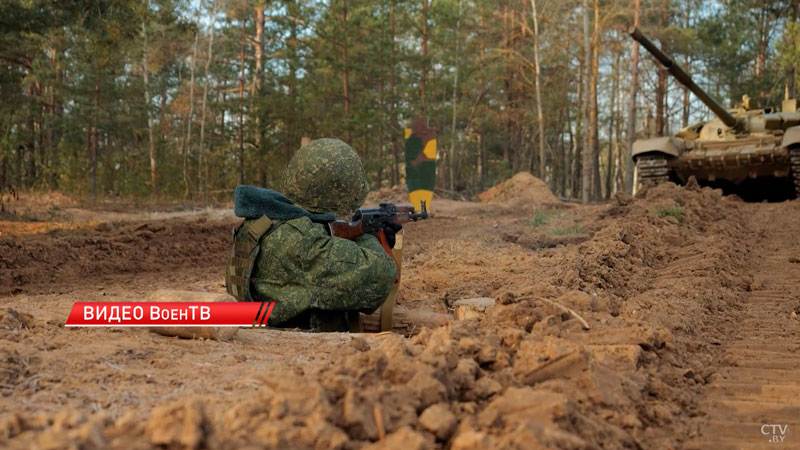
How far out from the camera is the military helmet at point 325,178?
Answer: 423 cm

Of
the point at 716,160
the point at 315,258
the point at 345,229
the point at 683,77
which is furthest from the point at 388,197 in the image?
the point at 315,258

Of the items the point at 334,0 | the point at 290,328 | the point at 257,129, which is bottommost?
the point at 290,328

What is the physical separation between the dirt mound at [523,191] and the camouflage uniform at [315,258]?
1553cm

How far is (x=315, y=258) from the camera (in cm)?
406

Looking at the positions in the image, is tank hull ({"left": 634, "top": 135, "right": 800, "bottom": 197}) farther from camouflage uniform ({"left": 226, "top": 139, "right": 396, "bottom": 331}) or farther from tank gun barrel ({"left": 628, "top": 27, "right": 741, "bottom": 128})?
camouflage uniform ({"left": 226, "top": 139, "right": 396, "bottom": 331})

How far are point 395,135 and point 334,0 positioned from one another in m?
4.72

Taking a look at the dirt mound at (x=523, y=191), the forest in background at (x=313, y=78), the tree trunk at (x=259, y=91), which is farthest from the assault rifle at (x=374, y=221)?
the tree trunk at (x=259, y=91)

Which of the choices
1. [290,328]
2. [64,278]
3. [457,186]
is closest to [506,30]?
[457,186]

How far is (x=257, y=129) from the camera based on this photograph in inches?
784

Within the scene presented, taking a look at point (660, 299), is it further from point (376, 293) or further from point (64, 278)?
point (64, 278)

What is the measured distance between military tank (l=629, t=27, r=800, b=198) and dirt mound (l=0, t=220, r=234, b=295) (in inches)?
316

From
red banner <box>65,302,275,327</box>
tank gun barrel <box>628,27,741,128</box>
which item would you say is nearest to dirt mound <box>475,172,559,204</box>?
tank gun barrel <box>628,27,741,128</box>

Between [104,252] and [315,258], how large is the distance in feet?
17.4

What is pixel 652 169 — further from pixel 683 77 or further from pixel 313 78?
pixel 313 78
